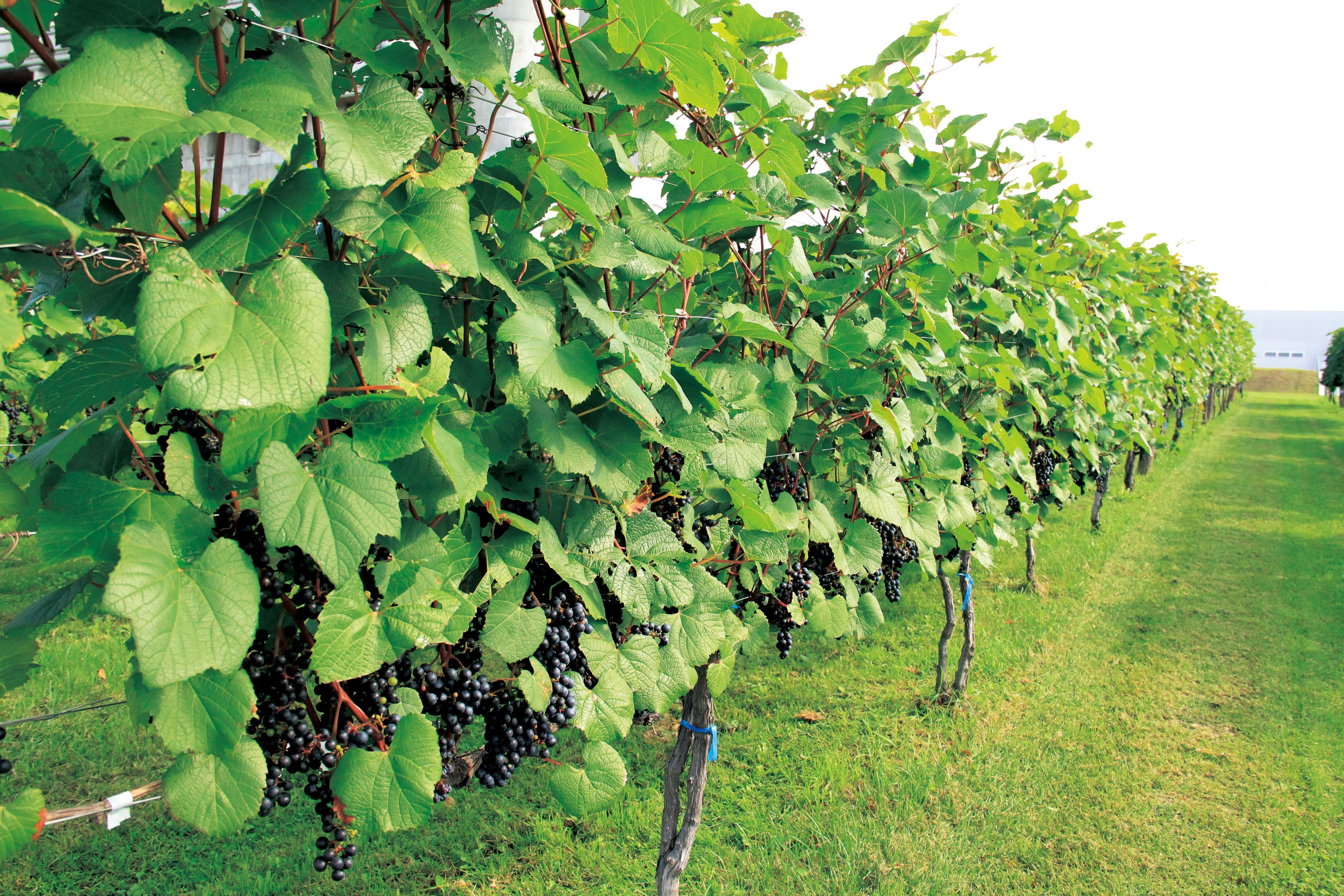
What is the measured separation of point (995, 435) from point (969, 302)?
70 cm

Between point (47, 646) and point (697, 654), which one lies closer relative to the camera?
point (697, 654)

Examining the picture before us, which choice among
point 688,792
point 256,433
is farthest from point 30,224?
point 688,792

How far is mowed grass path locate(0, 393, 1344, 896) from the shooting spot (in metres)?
3.21

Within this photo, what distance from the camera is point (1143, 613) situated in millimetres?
6352

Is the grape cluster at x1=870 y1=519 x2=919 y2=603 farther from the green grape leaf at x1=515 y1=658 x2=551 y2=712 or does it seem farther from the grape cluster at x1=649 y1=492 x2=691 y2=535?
the green grape leaf at x1=515 y1=658 x2=551 y2=712

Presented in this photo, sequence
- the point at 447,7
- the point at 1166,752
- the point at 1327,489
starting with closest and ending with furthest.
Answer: the point at 447,7
the point at 1166,752
the point at 1327,489

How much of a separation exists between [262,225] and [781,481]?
1.92 meters

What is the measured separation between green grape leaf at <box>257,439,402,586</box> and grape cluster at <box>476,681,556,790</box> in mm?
626

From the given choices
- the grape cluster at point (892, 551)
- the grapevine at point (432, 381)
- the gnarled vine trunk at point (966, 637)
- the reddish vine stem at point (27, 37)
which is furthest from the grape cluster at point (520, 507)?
the gnarled vine trunk at point (966, 637)

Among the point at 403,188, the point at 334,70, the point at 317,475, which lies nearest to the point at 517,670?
the point at 317,475

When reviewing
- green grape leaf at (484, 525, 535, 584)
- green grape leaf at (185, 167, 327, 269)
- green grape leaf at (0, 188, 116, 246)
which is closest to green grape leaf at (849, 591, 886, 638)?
green grape leaf at (484, 525, 535, 584)

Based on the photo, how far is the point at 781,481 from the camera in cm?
260

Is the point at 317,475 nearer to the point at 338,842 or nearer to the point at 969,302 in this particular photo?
the point at 338,842

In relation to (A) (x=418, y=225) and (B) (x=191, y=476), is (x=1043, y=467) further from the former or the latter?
(B) (x=191, y=476)
